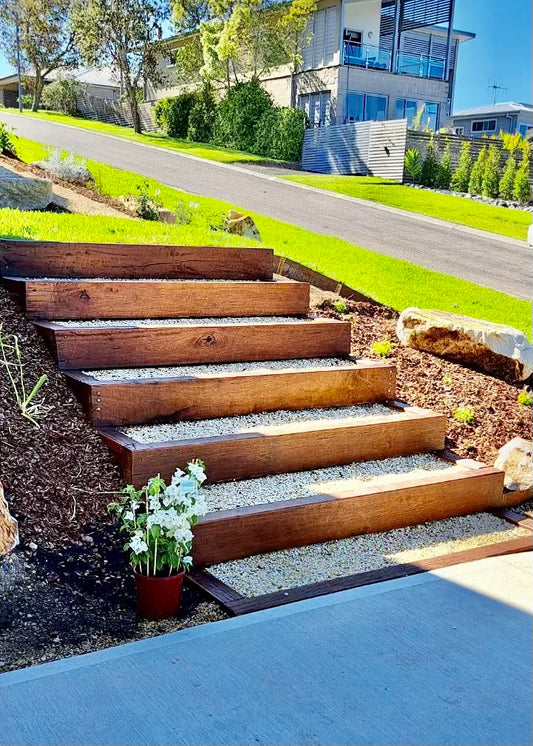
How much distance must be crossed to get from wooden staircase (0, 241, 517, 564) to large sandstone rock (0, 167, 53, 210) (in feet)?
8.35

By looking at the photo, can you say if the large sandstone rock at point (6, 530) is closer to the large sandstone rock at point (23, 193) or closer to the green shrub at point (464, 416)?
the green shrub at point (464, 416)

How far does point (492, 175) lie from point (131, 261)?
49.0ft

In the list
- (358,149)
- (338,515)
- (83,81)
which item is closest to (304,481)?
(338,515)

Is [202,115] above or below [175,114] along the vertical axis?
above

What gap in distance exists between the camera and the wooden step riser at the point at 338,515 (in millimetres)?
3094

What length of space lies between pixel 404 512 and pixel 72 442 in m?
1.53

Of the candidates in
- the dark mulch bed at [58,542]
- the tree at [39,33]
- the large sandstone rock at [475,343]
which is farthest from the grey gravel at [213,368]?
the tree at [39,33]

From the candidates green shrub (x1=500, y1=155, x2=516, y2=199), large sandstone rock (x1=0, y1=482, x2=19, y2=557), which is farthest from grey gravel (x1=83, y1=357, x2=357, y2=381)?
green shrub (x1=500, y1=155, x2=516, y2=199)

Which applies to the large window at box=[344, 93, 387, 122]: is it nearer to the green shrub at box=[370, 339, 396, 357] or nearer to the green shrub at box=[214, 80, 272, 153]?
the green shrub at box=[214, 80, 272, 153]

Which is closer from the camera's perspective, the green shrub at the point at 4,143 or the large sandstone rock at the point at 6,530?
the large sandstone rock at the point at 6,530

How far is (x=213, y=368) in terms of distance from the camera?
4160mm

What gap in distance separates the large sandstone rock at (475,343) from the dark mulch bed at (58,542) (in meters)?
2.67

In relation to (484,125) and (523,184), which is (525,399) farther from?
(484,125)

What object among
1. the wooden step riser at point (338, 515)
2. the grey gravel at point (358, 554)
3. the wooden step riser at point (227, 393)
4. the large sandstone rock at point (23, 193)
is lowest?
the grey gravel at point (358, 554)
